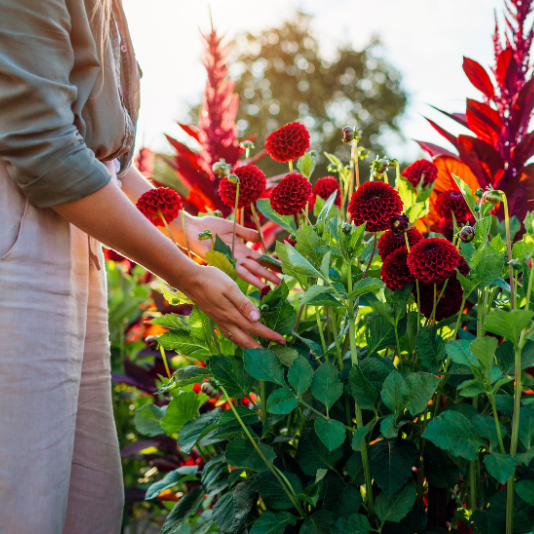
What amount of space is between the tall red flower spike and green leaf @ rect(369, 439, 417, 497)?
0.66 m

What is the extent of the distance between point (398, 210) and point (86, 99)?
1.83 feet

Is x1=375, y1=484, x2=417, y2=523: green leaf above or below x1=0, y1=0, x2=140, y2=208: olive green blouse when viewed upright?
below

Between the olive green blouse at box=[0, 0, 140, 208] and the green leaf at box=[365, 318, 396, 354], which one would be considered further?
the green leaf at box=[365, 318, 396, 354]

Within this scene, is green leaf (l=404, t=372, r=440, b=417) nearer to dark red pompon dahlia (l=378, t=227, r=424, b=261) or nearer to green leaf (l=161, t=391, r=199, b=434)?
dark red pompon dahlia (l=378, t=227, r=424, b=261)

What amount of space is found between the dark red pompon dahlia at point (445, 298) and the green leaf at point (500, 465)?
266mm

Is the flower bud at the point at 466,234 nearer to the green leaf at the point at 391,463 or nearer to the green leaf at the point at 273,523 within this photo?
the green leaf at the point at 391,463

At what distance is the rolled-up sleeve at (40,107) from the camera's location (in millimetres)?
671

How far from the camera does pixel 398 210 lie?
72 centimetres

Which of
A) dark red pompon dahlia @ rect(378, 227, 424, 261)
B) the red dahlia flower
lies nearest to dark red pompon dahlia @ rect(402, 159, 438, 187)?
the red dahlia flower

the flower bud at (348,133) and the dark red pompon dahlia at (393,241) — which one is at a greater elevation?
the flower bud at (348,133)

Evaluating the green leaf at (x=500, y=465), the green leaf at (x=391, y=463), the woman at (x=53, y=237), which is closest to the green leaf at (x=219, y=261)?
the woman at (x=53, y=237)

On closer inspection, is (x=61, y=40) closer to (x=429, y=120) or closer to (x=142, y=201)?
(x=142, y=201)

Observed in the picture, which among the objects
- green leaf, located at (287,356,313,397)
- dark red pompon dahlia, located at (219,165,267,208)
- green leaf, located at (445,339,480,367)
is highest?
dark red pompon dahlia, located at (219,165,267,208)

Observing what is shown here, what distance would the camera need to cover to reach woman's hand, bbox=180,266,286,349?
2.38 ft
